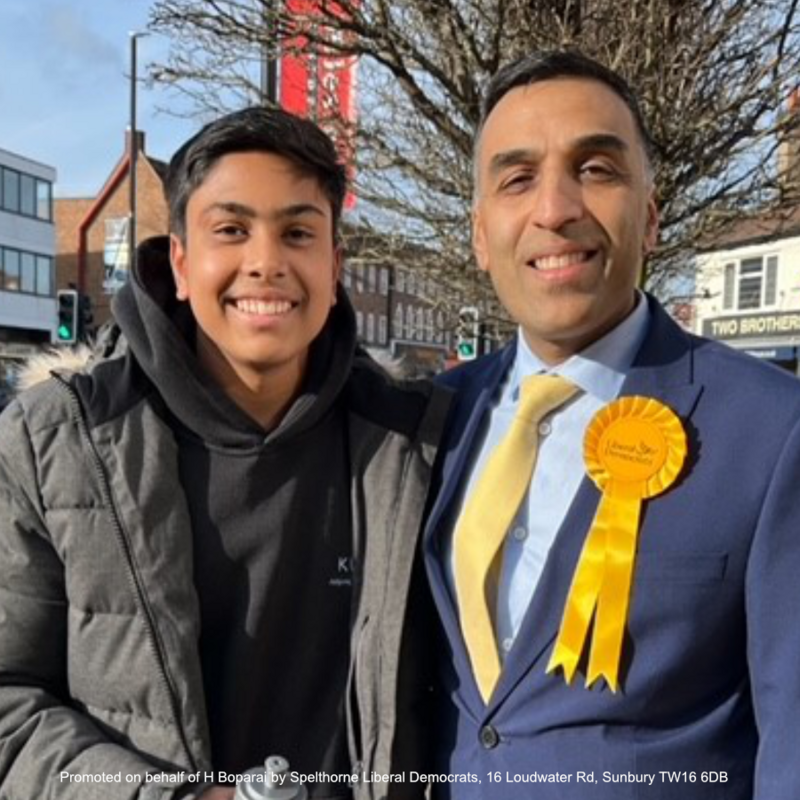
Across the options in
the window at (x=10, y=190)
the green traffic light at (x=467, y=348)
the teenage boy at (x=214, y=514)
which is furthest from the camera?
the window at (x=10, y=190)

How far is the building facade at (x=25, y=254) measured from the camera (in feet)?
134

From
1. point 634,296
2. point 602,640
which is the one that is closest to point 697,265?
point 634,296

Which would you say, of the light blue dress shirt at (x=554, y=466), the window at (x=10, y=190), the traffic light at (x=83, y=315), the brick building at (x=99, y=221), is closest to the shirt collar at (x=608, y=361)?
the light blue dress shirt at (x=554, y=466)

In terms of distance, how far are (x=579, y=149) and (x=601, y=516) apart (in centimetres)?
80

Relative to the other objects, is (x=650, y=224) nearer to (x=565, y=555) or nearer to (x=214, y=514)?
(x=565, y=555)

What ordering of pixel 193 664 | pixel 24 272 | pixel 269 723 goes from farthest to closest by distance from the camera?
pixel 24 272, pixel 269 723, pixel 193 664

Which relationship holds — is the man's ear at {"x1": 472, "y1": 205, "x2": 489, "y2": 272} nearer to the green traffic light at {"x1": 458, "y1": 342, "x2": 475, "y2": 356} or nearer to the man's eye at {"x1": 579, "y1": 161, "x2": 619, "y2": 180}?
the man's eye at {"x1": 579, "y1": 161, "x2": 619, "y2": 180}

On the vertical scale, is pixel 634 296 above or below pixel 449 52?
below

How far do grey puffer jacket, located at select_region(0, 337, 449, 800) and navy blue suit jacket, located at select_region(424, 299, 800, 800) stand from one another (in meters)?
0.34

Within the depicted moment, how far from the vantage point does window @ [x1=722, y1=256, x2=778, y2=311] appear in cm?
2664

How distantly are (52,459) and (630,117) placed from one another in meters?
1.46

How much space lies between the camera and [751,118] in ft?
15.5

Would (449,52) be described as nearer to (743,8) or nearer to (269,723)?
(743,8)

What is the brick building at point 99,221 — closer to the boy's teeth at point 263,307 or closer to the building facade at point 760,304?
the building facade at point 760,304
